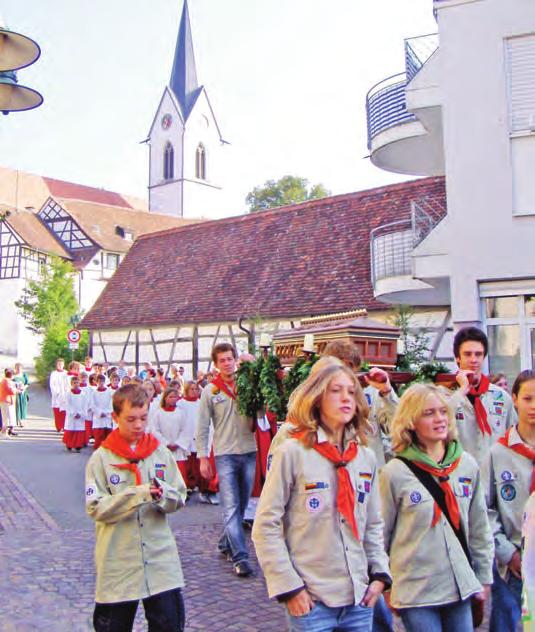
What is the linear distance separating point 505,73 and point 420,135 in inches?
103

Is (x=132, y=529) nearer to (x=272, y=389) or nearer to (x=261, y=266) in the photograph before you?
(x=272, y=389)

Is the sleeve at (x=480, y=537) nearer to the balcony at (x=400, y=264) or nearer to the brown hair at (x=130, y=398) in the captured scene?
the brown hair at (x=130, y=398)

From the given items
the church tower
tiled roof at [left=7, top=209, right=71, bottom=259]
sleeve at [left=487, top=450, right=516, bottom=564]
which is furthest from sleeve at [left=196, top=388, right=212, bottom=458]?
the church tower

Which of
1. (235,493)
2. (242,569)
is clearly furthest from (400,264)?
(242,569)

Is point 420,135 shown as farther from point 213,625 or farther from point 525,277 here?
point 213,625

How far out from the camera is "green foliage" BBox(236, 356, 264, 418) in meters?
7.55

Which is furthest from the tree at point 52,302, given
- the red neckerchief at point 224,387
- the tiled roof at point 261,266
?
the red neckerchief at point 224,387

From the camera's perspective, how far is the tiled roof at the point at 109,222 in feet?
184

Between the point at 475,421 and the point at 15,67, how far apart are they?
4043 millimetres

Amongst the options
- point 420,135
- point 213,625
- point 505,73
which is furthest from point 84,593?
point 420,135

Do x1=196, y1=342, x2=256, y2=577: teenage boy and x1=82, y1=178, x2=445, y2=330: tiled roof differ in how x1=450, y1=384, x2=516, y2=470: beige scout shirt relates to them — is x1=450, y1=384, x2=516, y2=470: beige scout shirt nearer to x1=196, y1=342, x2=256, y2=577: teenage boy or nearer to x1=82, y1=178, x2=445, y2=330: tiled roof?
x1=196, y1=342, x2=256, y2=577: teenage boy

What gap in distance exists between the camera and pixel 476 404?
16.7 feet

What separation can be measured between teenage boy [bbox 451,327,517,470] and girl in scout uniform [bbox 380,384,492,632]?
1193mm

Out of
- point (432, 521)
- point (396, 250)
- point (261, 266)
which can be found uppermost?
point (261, 266)
